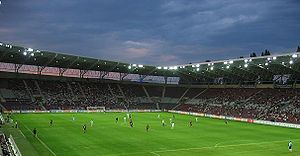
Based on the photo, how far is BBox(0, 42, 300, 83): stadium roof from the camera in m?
61.7

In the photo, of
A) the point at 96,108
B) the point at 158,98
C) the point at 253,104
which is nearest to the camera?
the point at 253,104

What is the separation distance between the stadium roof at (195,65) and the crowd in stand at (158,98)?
3892 mm

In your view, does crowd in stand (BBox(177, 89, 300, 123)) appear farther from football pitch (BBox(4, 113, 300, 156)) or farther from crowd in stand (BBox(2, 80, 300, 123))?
football pitch (BBox(4, 113, 300, 156))

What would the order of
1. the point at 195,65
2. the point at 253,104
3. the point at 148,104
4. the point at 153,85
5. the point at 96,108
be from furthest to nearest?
the point at 153,85, the point at 148,104, the point at 96,108, the point at 195,65, the point at 253,104

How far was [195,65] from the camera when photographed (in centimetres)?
7688

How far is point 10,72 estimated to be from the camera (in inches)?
3147

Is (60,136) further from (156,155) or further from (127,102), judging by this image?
(127,102)

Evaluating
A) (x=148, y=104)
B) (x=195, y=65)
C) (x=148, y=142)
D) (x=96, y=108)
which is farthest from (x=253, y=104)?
(x=148, y=142)

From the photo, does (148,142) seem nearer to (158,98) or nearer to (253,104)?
(253,104)

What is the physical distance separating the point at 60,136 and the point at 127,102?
51046mm

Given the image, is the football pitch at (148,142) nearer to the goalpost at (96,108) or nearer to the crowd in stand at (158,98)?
the crowd in stand at (158,98)

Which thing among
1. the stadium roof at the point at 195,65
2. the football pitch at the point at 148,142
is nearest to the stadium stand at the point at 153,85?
the stadium roof at the point at 195,65

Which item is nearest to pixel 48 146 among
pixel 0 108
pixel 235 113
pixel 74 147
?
pixel 74 147

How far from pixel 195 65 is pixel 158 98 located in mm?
25484
